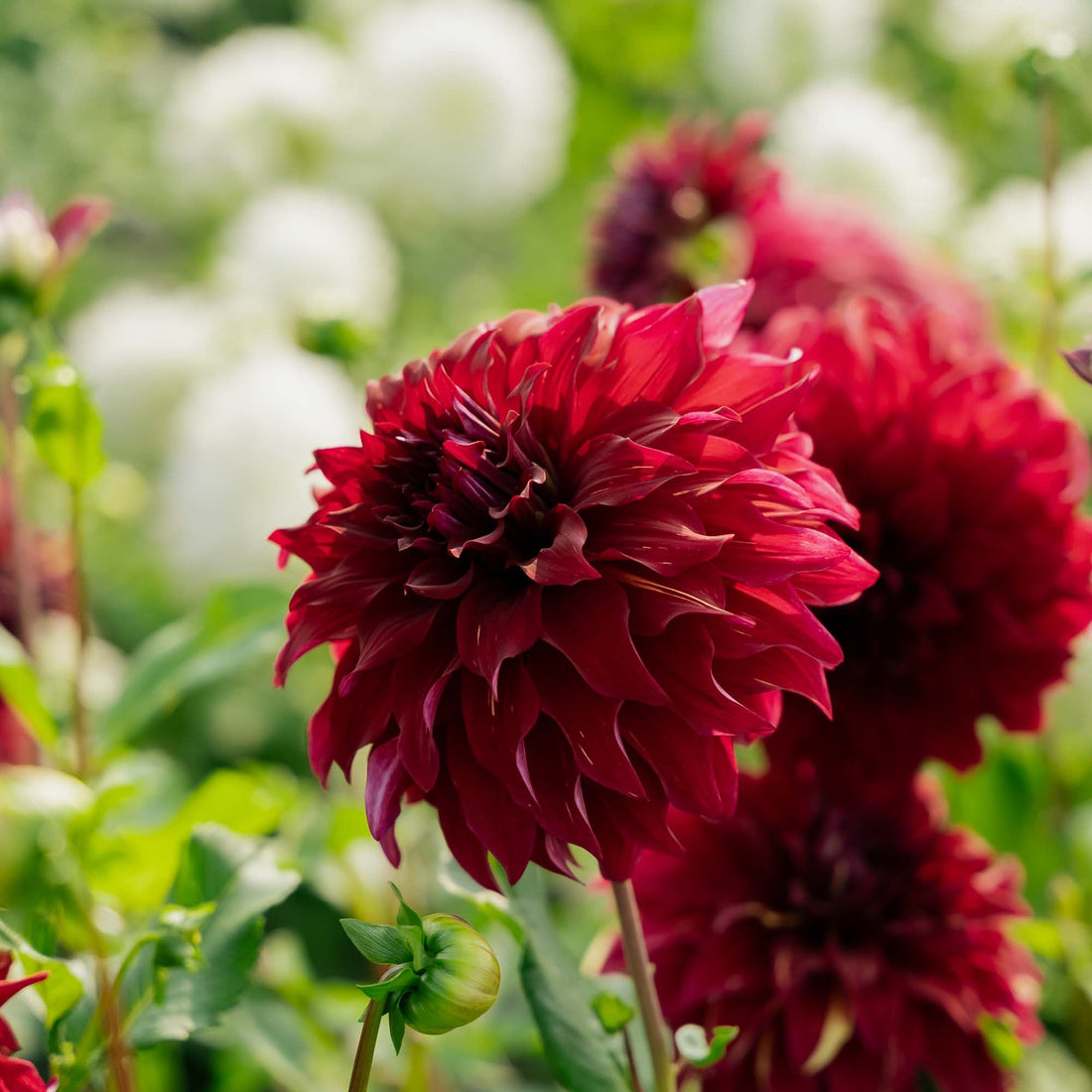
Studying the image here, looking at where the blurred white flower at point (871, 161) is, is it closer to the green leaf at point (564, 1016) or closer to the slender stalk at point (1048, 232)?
the slender stalk at point (1048, 232)

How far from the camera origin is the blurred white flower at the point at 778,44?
41.3 inches

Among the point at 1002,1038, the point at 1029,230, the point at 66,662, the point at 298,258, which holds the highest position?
the point at 1029,230

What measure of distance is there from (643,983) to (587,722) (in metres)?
0.07

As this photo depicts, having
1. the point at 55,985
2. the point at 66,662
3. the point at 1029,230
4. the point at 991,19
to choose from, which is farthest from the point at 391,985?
the point at 991,19

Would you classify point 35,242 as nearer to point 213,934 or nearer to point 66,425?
point 66,425

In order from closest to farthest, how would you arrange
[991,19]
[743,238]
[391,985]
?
[391,985] < [743,238] < [991,19]

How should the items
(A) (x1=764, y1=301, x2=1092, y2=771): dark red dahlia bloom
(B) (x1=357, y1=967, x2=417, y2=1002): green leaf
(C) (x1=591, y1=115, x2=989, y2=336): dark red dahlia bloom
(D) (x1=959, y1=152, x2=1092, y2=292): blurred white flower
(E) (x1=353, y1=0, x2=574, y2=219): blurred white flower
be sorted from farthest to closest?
1. (E) (x1=353, y1=0, x2=574, y2=219): blurred white flower
2. (D) (x1=959, y1=152, x2=1092, y2=292): blurred white flower
3. (C) (x1=591, y1=115, x2=989, y2=336): dark red dahlia bloom
4. (A) (x1=764, y1=301, x2=1092, y2=771): dark red dahlia bloom
5. (B) (x1=357, y1=967, x2=417, y2=1002): green leaf

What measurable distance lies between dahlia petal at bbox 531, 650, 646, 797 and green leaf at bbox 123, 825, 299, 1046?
0.11 meters

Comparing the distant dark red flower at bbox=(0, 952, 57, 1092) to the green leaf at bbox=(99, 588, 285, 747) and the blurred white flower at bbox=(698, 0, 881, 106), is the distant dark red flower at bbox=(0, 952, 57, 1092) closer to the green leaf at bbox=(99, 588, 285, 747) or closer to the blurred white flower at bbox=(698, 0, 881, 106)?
the green leaf at bbox=(99, 588, 285, 747)

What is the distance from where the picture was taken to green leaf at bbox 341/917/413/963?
0.77ft

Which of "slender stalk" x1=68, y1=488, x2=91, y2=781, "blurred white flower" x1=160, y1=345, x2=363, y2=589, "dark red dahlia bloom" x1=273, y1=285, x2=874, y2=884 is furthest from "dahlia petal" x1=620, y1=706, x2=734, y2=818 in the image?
"blurred white flower" x1=160, y1=345, x2=363, y2=589

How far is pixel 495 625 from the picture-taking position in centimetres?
25

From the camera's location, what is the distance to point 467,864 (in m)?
0.25

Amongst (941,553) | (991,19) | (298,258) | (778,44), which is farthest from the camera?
(778,44)
